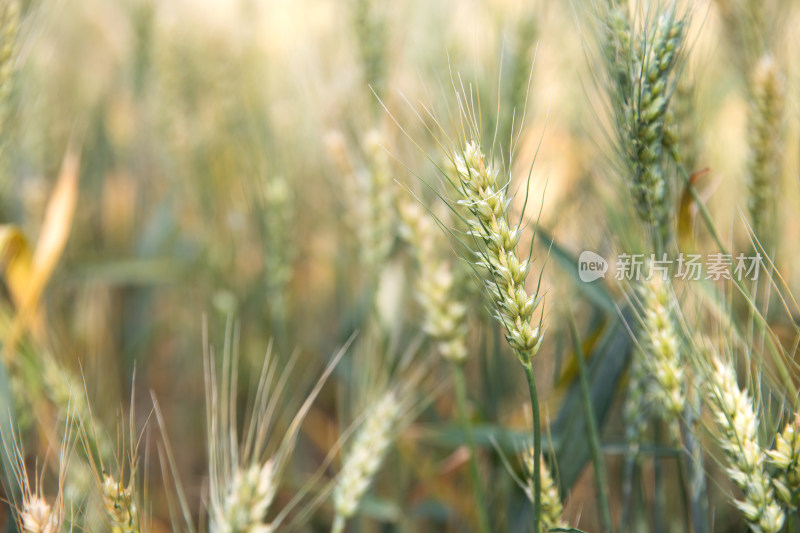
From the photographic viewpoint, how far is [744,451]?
487 mm

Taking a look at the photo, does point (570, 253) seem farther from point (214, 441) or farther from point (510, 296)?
point (214, 441)

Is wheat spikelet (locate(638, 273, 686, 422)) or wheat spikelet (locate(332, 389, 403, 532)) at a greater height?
wheat spikelet (locate(638, 273, 686, 422))

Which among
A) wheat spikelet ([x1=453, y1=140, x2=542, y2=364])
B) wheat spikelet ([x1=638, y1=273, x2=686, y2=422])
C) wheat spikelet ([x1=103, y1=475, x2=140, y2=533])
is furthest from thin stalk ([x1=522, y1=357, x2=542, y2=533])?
wheat spikelet ([x1=103, y1=475, x2=140, y2=533])

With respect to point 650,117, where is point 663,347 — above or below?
below

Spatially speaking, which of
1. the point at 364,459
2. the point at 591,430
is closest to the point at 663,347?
the point at 591,430

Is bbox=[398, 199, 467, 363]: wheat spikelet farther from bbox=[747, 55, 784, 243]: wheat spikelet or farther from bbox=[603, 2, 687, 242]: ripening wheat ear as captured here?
bbox=[747, 55, 784, 243]: wheat spikelet

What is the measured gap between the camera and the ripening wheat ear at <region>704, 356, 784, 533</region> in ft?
1.56

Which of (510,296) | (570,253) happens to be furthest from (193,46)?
(510,296)

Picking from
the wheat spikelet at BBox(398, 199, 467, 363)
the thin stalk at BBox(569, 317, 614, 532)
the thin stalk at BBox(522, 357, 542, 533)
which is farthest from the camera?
the wheat spikelet at BBox(398, 199, 467, 363)

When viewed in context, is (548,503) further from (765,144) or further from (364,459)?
(765,144)

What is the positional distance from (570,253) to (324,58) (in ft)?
2.31

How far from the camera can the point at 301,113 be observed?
1.35m

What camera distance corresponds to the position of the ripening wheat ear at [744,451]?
1.56ft

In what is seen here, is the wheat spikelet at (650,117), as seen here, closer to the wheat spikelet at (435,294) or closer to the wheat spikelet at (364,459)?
the wheat spikelet at (435,294)
